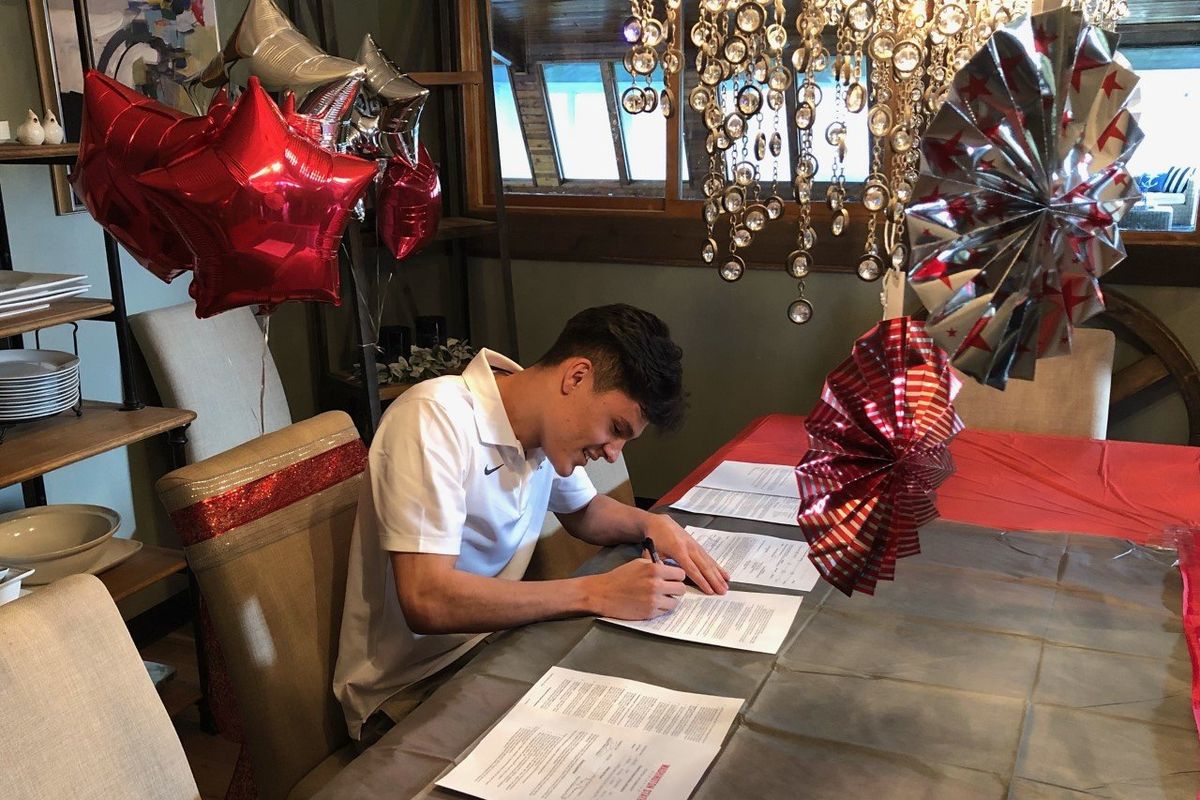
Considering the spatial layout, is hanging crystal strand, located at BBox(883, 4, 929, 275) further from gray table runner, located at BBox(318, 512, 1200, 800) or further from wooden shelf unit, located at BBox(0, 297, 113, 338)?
wooden shelf unit, located at BBox(0, 297, 113, 338)

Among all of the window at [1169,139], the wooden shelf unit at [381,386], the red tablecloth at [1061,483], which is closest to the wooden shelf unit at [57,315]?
the wooden shelf unit at [381,386]

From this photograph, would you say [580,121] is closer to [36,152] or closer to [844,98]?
[36,152]

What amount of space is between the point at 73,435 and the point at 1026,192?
1.92 metres

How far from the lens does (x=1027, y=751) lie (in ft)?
3.40

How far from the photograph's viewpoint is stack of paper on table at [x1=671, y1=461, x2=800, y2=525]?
1750mm

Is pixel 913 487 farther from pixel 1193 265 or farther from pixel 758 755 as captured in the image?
pixel 1193 265

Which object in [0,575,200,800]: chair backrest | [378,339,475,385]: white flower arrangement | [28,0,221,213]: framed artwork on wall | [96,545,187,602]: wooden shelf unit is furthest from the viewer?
[378,339,475,385]: white flower arrangement

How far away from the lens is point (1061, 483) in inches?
73.6

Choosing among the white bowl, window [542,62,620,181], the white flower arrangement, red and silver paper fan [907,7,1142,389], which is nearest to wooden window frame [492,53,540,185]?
window [542,62,620,181]

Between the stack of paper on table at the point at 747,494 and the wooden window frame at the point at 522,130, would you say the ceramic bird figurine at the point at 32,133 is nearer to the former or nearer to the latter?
the stack of paper on table at the point at 747,494

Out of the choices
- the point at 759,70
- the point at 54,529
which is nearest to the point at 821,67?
the point at 759,70

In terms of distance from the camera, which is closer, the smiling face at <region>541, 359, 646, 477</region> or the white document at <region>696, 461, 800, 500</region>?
the smiling face at <region>541, 359, 646, 477</region>

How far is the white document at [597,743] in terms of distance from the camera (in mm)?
985

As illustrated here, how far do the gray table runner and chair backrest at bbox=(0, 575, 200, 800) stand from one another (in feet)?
0.58
